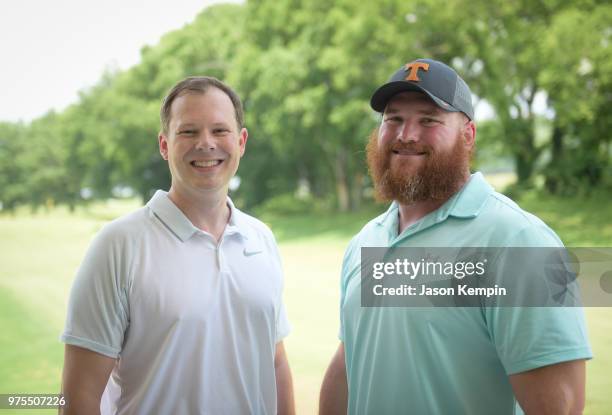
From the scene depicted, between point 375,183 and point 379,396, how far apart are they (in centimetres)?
65

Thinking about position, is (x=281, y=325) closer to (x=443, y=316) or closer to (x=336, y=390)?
(x=336, y=390)

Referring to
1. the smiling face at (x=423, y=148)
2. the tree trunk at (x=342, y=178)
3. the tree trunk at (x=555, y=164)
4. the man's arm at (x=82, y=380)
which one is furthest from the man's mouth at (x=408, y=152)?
the tree trunk at (x=342, y=178)

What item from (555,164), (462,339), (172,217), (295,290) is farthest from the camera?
(555,164)

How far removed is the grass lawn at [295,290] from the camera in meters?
6.44

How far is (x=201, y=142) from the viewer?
1922 millimetres

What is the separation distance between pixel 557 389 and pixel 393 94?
908mm

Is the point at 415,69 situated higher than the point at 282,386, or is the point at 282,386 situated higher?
the point at 415,69

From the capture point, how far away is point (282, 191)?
2562cm

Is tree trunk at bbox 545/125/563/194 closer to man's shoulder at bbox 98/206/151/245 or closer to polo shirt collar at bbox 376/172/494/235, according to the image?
polo shirt collar at bbox 376/172/494/235

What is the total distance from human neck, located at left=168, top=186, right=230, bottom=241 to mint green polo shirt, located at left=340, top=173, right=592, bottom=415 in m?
0.47

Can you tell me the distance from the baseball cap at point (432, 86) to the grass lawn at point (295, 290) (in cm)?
383

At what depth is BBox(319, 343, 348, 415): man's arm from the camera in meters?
2.11

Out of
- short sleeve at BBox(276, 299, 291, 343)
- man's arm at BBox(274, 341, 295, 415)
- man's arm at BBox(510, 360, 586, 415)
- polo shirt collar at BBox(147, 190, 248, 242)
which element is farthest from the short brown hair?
man's arm at BBox(510, 360, 586, 415)

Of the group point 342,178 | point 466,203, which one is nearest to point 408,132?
point 466,203
